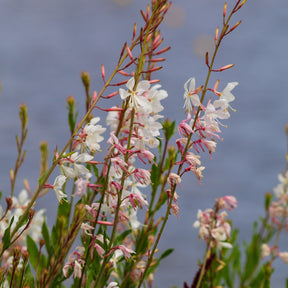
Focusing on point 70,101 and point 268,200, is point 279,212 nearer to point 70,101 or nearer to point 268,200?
point 268,200

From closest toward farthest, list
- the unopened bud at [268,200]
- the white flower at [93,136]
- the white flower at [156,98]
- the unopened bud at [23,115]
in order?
the white flower at [93,136]
the white flower at [156,98]
the unopened bud at [23,115]
the unopened bud at [268,200]

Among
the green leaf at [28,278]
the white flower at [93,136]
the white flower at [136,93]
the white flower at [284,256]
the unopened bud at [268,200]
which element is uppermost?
the unopened bud at [268,200]

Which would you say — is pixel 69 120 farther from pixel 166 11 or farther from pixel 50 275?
pixel 50 275

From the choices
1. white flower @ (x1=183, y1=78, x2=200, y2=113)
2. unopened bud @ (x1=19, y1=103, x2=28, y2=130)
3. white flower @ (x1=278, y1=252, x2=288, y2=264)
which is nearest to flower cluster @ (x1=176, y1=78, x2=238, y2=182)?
white flower @ (x1=183, y1=78, x2=200, y2=113)

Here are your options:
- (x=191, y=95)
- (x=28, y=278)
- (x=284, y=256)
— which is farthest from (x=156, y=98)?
(x=284, y=256)

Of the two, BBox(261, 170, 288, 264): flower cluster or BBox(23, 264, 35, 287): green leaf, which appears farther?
BBox(261, 170, 288, 264): flower cluster

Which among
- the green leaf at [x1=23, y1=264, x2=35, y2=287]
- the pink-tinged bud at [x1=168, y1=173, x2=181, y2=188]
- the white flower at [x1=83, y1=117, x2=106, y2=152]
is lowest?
the green leaf at [x1=23, y1=264, x2=35, y2=287]

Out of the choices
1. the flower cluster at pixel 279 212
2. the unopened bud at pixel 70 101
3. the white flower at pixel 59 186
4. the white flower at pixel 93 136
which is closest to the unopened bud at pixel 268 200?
the flower cluster at pixel 279 212

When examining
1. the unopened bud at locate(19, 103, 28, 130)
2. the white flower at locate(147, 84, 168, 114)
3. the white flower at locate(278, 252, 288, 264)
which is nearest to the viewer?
the white flower at locate(147, 84, 168, 114)

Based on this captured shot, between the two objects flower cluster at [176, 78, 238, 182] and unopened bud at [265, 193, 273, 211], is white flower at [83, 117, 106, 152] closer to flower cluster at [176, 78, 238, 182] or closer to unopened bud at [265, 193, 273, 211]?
flower cluster at [176, 78, 238, 182]

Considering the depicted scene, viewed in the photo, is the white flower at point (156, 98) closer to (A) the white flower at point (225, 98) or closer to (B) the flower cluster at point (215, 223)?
(A) the white flower at point (225, 98)

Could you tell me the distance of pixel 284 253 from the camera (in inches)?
143

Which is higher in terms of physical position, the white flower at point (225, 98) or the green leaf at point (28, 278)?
the white flower at point (225, 98)

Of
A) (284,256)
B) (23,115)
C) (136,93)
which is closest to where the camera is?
(136,93)
